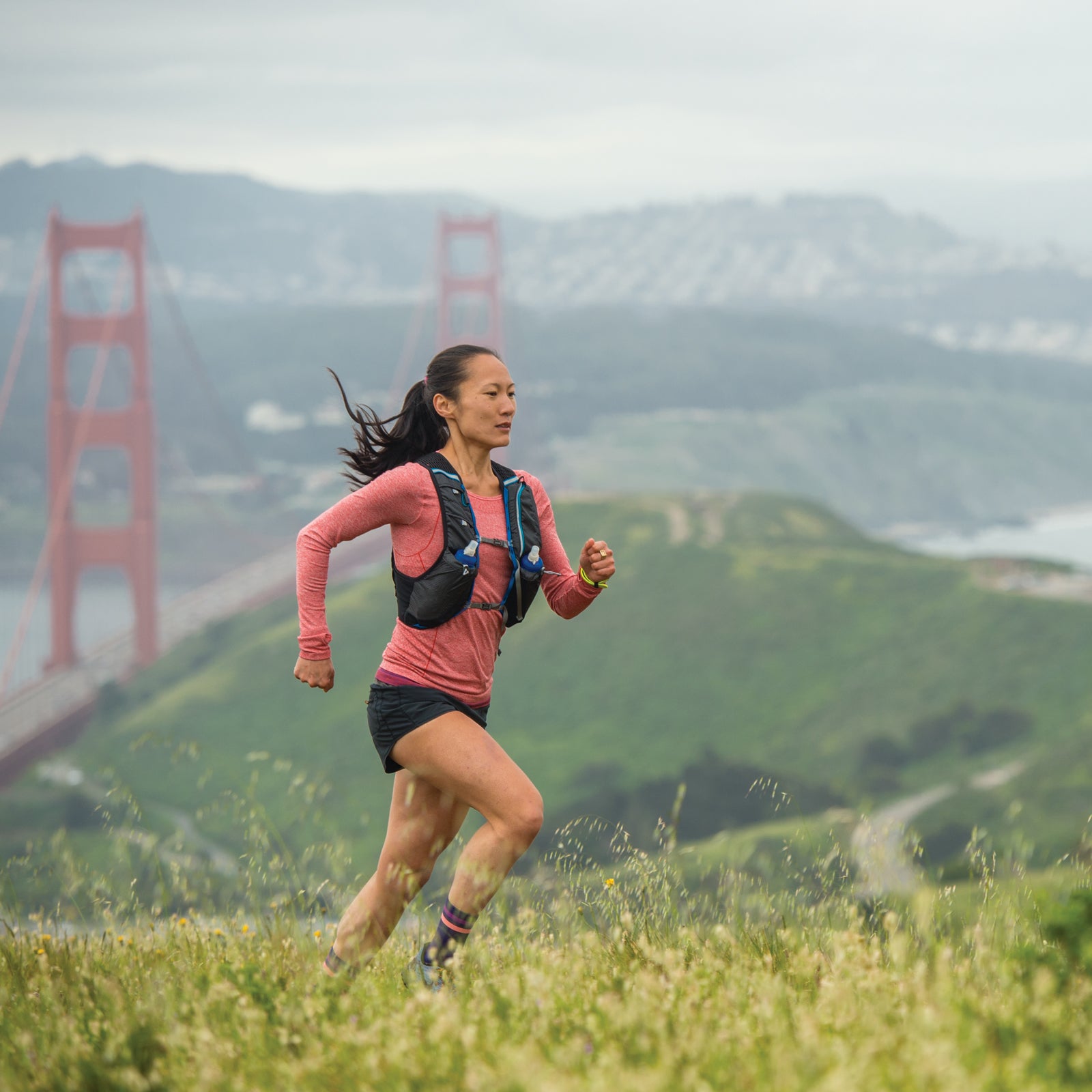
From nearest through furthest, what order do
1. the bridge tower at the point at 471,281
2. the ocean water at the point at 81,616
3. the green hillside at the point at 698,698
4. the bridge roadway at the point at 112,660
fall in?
the green hillside at the point at 698,698 < the bridge roadway at the point at 112,660 < the bridge tower at the point at 471,281 < the ocean water at the point at 81,616

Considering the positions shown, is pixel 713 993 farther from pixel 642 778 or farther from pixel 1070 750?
pixel 642 778

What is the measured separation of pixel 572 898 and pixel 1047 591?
225 feet

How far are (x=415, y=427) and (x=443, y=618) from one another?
0.55 m

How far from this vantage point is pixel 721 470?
7180 inches

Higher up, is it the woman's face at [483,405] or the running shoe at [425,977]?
the woman's face at [483,405]

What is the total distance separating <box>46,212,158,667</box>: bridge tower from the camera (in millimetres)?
64375

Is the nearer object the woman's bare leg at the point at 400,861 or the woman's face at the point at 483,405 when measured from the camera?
the woman's bare leg at the point at 400,861

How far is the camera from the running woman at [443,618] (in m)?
3.16

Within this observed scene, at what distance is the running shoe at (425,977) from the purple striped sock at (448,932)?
31mm

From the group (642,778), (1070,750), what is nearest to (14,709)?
(642,778)

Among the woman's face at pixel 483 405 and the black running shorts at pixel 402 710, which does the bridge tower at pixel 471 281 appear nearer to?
the woman's face at pixel 483 405

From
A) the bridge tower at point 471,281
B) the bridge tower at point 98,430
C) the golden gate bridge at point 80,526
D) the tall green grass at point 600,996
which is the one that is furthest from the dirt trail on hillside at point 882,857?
the bridge tower at point 471,281

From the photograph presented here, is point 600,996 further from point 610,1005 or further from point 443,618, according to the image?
point 443,618

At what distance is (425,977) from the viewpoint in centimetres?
309
